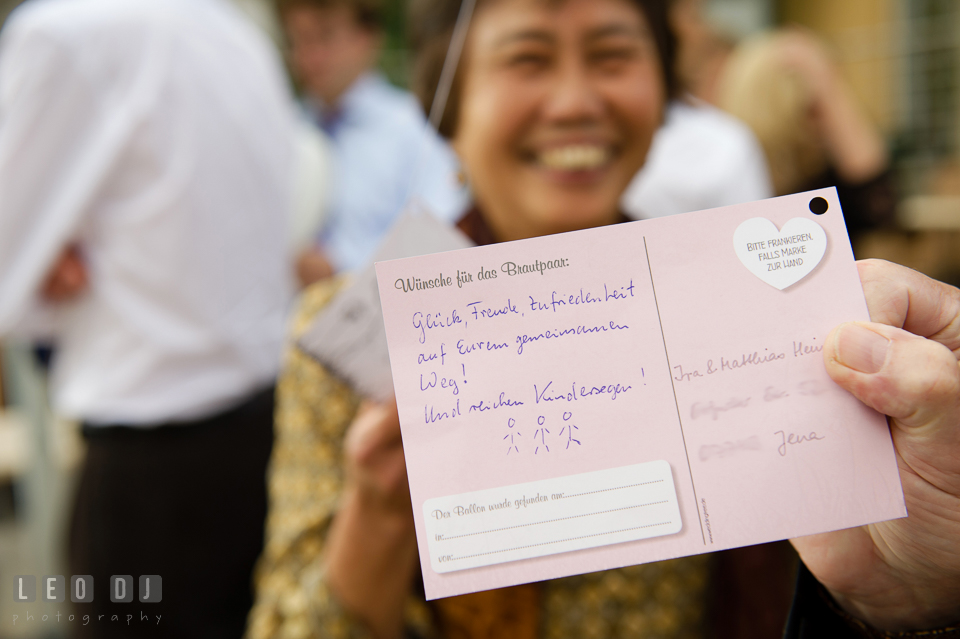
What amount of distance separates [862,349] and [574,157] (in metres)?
0.51

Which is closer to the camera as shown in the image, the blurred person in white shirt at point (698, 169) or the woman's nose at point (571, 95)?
the woman's nose at point (571, 95)

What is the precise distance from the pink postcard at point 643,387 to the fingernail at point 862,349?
0.06ft

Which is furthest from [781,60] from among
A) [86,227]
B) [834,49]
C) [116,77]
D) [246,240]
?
[834,49]

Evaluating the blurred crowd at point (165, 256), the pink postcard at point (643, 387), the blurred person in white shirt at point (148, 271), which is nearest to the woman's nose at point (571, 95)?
the blurred crowd at point (165, 256)

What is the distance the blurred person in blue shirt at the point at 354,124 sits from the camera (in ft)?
7.36

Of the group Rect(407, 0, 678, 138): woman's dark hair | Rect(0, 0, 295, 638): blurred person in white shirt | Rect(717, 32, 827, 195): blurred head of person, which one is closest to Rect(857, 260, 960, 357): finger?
Rect(407, 0, 678, 138): woman's dark hair

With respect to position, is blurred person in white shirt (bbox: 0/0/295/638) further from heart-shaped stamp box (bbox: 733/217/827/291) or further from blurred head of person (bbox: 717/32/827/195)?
blurred head of person (bbox: 717/32/827/195)

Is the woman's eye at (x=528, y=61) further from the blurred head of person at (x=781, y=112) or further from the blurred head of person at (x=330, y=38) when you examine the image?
the blurred head of person at (x=330, y=38)

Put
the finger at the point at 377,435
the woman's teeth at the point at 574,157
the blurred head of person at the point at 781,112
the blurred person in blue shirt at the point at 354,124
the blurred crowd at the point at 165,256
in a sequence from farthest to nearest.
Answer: the blurred person in blue shirt at the point at 354,124, the blurred head of person at the point at 781,112, the blurred crowd at the point at 165,256, the woman's teeth at the point at 574,157, the finger at the point at 377,435

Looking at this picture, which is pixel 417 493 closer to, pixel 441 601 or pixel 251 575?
pixel 441 601

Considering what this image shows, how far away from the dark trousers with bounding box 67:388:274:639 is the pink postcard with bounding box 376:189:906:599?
3.69 feet

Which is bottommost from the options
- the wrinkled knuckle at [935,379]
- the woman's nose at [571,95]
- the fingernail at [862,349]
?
the wrinkled knuckle at [935,379]

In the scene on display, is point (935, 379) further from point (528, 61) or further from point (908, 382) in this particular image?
point (528, 61)

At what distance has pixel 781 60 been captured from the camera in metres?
2.10
